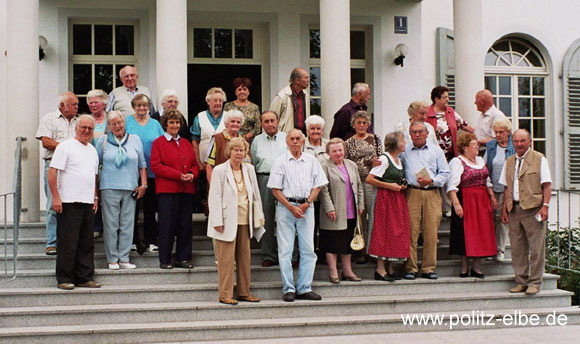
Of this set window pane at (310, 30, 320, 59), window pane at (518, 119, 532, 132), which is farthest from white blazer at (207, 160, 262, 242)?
window pane at (518, 119, 532, 132)

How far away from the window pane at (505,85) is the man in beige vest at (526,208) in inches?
167

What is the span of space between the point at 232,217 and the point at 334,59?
2.73 meters

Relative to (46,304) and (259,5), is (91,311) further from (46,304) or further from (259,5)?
(259,5)

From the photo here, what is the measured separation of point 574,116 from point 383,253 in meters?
5.75

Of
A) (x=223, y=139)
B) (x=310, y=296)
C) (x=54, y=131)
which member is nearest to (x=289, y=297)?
(x=310, y=296)

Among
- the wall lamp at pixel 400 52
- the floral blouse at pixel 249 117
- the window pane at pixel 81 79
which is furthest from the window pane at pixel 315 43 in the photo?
the window pane at pixel 81 79

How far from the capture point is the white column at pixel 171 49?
25.4 feet

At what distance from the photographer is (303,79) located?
729 cm

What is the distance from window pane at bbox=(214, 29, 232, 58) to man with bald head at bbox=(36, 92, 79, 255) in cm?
332

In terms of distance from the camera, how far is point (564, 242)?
9305 millimetres

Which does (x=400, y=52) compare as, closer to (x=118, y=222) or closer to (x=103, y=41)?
(x=103, y=41)

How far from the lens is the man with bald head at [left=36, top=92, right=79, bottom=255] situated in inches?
271

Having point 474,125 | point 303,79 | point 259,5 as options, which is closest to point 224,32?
point 259,5

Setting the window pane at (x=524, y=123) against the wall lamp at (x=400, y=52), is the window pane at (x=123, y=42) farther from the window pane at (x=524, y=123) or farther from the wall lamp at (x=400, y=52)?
the window pane at (x=524, y=123)
